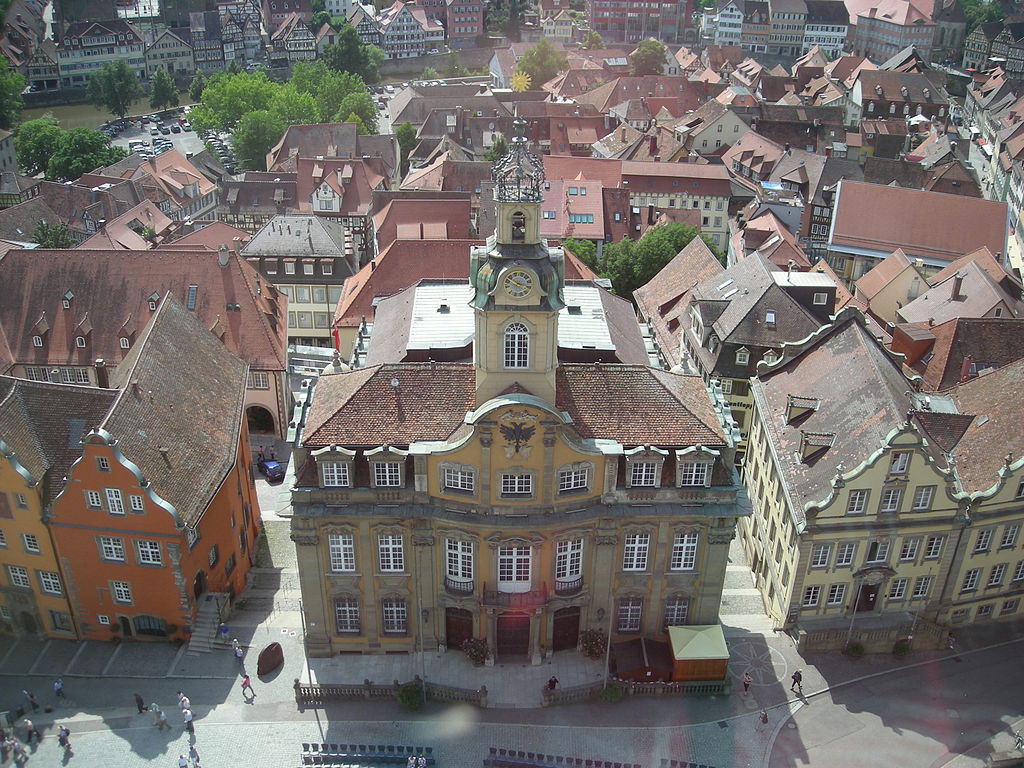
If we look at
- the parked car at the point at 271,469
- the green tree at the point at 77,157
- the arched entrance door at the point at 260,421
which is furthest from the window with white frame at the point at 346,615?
the green tree at the point at 77,157

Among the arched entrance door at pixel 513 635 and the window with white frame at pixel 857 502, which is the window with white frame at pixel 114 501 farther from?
the window with white frame at pixel 857 502

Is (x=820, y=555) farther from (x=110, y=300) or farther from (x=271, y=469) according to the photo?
(x=110, y=300)

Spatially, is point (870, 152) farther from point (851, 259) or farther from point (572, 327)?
point (572, 327)

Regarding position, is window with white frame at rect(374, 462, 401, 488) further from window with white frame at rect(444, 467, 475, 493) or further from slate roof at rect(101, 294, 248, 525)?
slate roof at rect(101, 294, 248, 525)

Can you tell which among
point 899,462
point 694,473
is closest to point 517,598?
point 694,473

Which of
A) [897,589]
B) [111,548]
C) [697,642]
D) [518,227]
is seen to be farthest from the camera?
[897,589]

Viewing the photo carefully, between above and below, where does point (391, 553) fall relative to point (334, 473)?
below

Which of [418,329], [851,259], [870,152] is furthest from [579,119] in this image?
[418,329]
